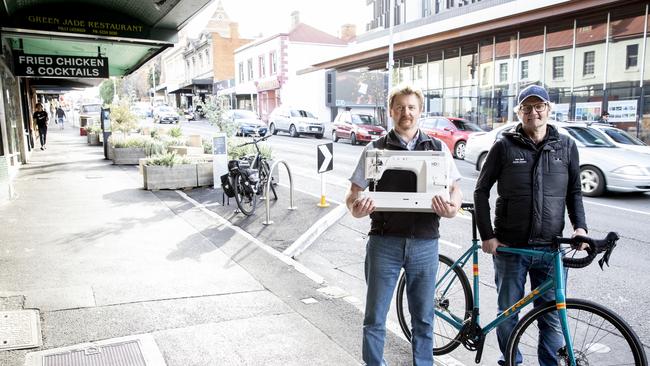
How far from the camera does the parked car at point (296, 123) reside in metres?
29.5

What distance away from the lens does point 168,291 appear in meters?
5.15

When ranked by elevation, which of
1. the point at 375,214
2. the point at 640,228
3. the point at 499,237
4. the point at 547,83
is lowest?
the point at 640,228

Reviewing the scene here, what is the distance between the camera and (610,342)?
3.28 meters

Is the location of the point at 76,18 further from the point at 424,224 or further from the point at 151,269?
the point at 424,224

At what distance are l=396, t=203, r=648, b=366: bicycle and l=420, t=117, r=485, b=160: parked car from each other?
14527 millimetres

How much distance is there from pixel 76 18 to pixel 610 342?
8.76 meters

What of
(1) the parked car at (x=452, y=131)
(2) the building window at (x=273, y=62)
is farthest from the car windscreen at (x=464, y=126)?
(2) the building window at (x=273, y=62)

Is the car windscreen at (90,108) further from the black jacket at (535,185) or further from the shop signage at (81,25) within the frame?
the black jacket at (535,185)

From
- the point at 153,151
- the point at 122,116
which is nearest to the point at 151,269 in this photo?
the point at 153,151

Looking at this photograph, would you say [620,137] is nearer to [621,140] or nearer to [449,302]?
[621,140]

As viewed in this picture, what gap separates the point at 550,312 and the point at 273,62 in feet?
153

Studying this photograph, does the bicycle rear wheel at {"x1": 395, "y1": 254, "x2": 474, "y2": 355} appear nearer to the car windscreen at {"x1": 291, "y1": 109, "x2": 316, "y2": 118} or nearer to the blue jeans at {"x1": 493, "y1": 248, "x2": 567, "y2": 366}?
the blue jeans at {"x1": 493, "y1": 248, "x2": 567, "y2": 366}

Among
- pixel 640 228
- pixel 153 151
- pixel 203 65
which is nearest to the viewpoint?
pixel 640 228

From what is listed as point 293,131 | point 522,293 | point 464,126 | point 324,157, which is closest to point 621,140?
point 464,126
